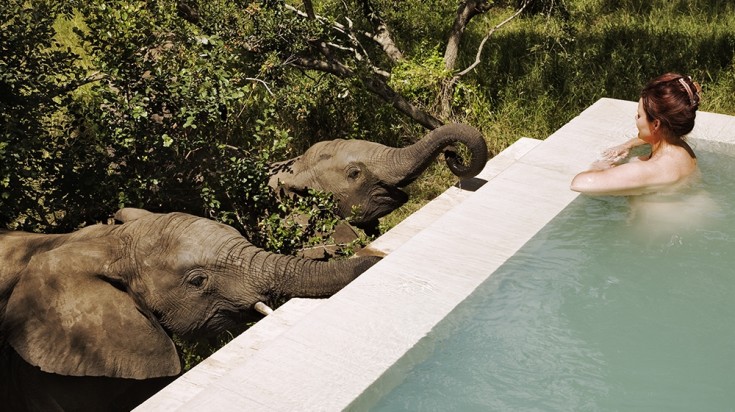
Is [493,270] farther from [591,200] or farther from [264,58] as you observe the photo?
[264,58]

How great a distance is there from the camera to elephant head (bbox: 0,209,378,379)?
4902 millimetres

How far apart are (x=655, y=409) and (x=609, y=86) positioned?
19.9ft

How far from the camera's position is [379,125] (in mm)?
9047

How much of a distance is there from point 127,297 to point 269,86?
3.52 metres

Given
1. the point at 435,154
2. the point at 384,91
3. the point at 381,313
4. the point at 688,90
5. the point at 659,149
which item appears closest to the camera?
the point at 381,313

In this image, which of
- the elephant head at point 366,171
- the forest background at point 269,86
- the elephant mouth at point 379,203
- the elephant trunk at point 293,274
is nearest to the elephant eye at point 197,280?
the elephant trunk at point 293,274

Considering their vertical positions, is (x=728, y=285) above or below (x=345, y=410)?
below

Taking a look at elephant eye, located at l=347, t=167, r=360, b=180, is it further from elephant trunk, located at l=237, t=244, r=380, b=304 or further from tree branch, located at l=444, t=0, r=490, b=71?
tree branch, located at l=444, t=0, r=490, b=71

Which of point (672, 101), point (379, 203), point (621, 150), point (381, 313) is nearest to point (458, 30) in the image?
point (379, 203)

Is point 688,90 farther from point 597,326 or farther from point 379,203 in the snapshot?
point 379,203

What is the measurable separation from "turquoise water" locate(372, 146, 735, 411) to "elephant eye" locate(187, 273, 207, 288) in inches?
60.6

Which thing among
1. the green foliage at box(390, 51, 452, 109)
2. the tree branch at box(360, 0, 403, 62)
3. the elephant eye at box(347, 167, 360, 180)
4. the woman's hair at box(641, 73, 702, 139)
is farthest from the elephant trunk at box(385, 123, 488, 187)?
the tree branch at box(360, 0, 403, 62)

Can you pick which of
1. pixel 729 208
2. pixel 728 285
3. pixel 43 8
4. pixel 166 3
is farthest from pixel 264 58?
pixel 728 285

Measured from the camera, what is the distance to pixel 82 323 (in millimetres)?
4918
